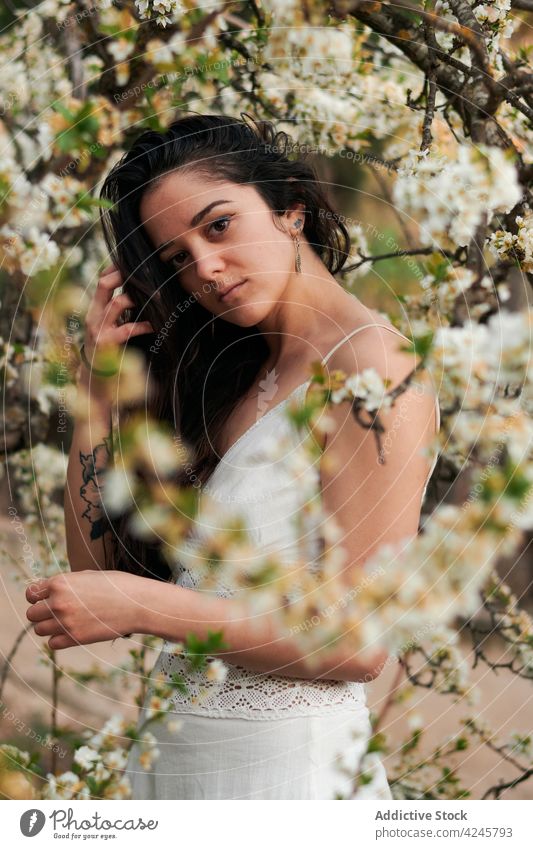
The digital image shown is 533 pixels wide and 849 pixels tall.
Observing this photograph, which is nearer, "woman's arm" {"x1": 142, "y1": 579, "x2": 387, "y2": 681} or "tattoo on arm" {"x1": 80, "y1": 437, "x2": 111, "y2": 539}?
"woman's arm" {"x1": 142, "y1": 579, "x2": 387, "y2": 681}

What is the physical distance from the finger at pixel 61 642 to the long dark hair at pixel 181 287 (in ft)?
0.48

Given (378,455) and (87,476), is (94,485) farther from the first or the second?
(378,455)

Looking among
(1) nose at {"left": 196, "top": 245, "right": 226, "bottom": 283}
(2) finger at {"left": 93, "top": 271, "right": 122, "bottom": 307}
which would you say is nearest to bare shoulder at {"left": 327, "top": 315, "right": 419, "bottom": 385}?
(1) nose at {"left": 196, "top": 245, "right": 226, "bottom": 283}

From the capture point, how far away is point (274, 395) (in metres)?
0.71

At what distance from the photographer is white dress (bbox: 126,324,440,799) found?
0.65 meters

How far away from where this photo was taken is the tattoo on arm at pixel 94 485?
2.55 ft

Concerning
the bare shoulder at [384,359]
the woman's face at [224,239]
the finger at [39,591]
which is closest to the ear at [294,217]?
the woman's face at [224,239]

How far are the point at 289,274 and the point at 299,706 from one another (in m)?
0.32

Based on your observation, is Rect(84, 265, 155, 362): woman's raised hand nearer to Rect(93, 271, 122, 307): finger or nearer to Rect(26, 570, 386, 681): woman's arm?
Rect(93, 271, 122, 307): finger

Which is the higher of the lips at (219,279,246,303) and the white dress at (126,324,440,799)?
the lips at (219,279,246,303)

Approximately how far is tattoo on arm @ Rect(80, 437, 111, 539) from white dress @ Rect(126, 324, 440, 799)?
138mm

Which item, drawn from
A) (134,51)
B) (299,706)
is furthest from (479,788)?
(134,51)

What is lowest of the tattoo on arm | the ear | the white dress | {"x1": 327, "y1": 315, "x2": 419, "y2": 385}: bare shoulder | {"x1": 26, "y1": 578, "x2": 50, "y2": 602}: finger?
the white dress
